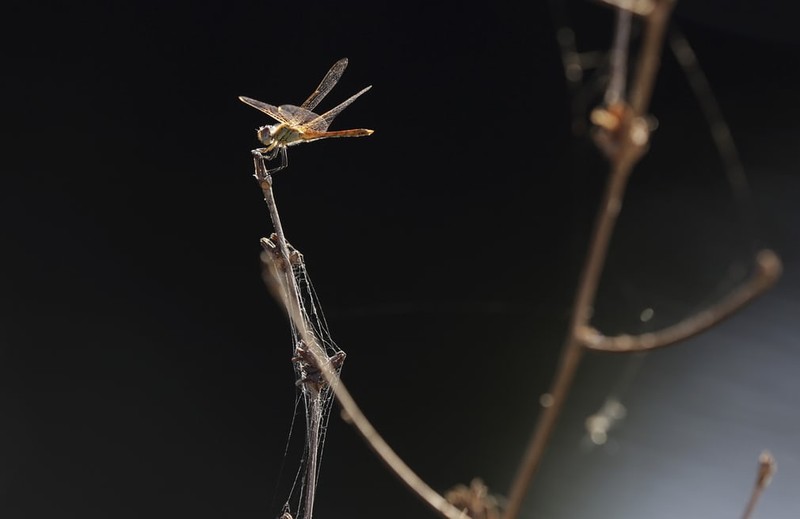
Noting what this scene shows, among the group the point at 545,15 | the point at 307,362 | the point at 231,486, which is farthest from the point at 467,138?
the point at 307,362

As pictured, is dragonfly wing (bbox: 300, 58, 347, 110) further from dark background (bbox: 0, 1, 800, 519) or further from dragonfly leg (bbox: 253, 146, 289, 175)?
dark background (bbox: 0, 1, 800, 519)

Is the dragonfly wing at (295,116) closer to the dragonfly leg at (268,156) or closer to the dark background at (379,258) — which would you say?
the dragonfly leg at (268,156)

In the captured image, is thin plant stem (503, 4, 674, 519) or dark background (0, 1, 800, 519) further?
dark background (0, 1, 800, 519)

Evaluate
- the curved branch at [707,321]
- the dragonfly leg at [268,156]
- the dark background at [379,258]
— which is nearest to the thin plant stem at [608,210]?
the curved branch at [707,321]

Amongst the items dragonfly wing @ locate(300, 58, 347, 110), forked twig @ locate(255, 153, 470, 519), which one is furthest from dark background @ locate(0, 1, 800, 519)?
forked twig @ locate(255, 153, 470, 519)

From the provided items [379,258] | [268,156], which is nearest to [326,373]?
[268,156]

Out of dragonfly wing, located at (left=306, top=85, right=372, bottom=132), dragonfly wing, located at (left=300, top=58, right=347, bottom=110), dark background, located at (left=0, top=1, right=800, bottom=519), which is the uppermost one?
dark background, located at (left=0, top=1, right=800, bottom=519)

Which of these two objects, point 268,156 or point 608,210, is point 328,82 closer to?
point 268,156
